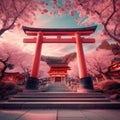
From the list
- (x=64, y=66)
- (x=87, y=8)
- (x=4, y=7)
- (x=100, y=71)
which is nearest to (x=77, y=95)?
(x=87, y=8)

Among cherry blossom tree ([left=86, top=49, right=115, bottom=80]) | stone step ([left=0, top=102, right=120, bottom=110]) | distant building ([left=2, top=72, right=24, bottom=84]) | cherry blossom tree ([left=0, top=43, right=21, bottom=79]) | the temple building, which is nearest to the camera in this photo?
stone step ([left=0, top=102, right=120, bottom=110])

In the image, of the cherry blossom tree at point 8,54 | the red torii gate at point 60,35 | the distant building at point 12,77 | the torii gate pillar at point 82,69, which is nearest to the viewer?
the torii gate pillar at point 82,69

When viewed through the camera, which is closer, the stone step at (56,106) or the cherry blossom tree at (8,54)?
the stone step at (56,106)

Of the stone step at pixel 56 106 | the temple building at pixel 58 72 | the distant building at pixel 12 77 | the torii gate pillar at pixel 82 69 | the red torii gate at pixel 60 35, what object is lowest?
the stone step at pixel 56 106

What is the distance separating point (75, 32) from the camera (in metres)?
12.9

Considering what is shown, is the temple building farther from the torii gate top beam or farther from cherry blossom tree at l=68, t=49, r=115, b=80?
the torii gate top beam

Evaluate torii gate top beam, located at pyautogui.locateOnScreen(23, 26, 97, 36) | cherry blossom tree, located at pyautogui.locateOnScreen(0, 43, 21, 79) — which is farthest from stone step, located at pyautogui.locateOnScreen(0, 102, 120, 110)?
cherry blossom tree, located at pyautogui.locateOnScreen(0, 43, 21, 79)

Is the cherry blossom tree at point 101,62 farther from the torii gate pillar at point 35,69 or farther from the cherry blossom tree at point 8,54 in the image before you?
the torii gate pillar at point 35,69

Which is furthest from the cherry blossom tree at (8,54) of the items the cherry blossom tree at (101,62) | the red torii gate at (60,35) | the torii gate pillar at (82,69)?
the cherry blossom tree at (101,62)

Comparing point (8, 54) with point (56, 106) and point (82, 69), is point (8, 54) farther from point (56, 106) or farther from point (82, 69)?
point (56, 106)

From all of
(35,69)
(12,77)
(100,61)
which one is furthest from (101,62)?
(12,77)

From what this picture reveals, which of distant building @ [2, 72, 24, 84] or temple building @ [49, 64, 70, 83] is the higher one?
temple building @ [49, 64, 70, 83]

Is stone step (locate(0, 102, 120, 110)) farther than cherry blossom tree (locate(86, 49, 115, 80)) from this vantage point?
No

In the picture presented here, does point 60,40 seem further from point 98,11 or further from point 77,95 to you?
point 77,95
